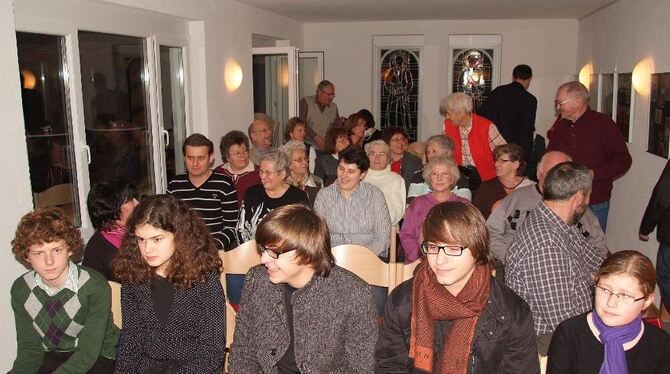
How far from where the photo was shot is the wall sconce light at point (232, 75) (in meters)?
6.45

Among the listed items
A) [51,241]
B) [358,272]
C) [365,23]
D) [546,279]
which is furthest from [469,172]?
[365,23]

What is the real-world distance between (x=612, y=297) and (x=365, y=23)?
8.63m

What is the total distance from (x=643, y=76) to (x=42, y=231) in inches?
202

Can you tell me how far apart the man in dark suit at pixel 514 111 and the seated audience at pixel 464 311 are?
4.72 m

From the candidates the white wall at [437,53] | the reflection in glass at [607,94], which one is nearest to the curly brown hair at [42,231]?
the reflection in glass at [607,94]

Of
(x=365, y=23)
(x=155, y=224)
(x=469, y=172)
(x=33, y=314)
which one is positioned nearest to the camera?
(x=155, y=224)

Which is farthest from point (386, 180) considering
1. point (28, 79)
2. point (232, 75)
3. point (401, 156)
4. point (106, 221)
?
point (28, 79)

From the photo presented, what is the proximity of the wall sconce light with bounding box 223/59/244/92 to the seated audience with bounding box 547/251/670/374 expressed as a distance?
5.03 metres

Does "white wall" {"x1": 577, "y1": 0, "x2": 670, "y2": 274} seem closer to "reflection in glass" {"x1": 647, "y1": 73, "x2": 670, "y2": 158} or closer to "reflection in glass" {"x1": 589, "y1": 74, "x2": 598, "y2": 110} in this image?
"reflection in glass" {"x1": 647, "y1": 73, "x2": 670, "y2": 158}

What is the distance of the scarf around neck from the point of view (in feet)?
6.72

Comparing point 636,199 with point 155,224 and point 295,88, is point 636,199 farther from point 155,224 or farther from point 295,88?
point 155,224

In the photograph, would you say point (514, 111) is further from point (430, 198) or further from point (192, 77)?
point (192, 77)

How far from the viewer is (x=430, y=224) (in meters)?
2.01

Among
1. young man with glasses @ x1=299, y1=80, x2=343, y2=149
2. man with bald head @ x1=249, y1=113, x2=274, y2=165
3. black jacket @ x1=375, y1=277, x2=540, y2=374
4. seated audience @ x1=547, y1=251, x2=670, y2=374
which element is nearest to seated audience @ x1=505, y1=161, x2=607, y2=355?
seated audience @ x1=547, y1=251, x2=670, y2=374
